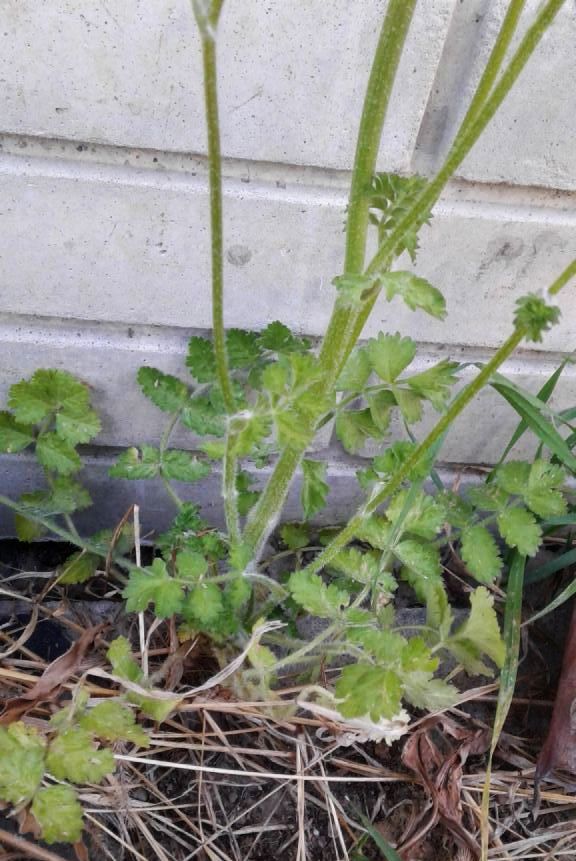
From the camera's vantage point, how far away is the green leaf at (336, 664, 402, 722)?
78 cm

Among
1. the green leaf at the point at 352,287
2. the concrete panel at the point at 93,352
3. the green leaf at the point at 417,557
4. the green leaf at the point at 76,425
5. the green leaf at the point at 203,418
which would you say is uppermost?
the green leaf at the point at 352,287

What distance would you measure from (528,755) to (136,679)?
0.61 metres

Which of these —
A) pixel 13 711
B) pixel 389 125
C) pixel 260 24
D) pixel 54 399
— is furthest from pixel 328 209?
pixel 13 711

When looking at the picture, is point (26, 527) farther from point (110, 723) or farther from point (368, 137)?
point (368, 137)

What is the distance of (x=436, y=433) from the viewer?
2.43 ft

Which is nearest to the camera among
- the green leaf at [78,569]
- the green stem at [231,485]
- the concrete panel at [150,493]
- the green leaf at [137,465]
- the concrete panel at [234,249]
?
the green stem at [231,485]

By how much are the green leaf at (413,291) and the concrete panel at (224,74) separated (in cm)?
33

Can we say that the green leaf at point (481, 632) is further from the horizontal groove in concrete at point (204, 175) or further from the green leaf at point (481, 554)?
the horizontal groove in concrete at point (204, 175)

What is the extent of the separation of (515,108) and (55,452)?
2.54ft

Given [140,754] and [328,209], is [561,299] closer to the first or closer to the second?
[328,209]

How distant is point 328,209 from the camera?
1004 millimetres

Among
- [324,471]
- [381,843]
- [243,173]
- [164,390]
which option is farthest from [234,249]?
[381,843]

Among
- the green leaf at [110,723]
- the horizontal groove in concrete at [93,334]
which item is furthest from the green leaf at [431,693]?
the horizontal groove in concrete at [93,334]

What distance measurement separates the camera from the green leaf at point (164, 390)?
109 centimetres
